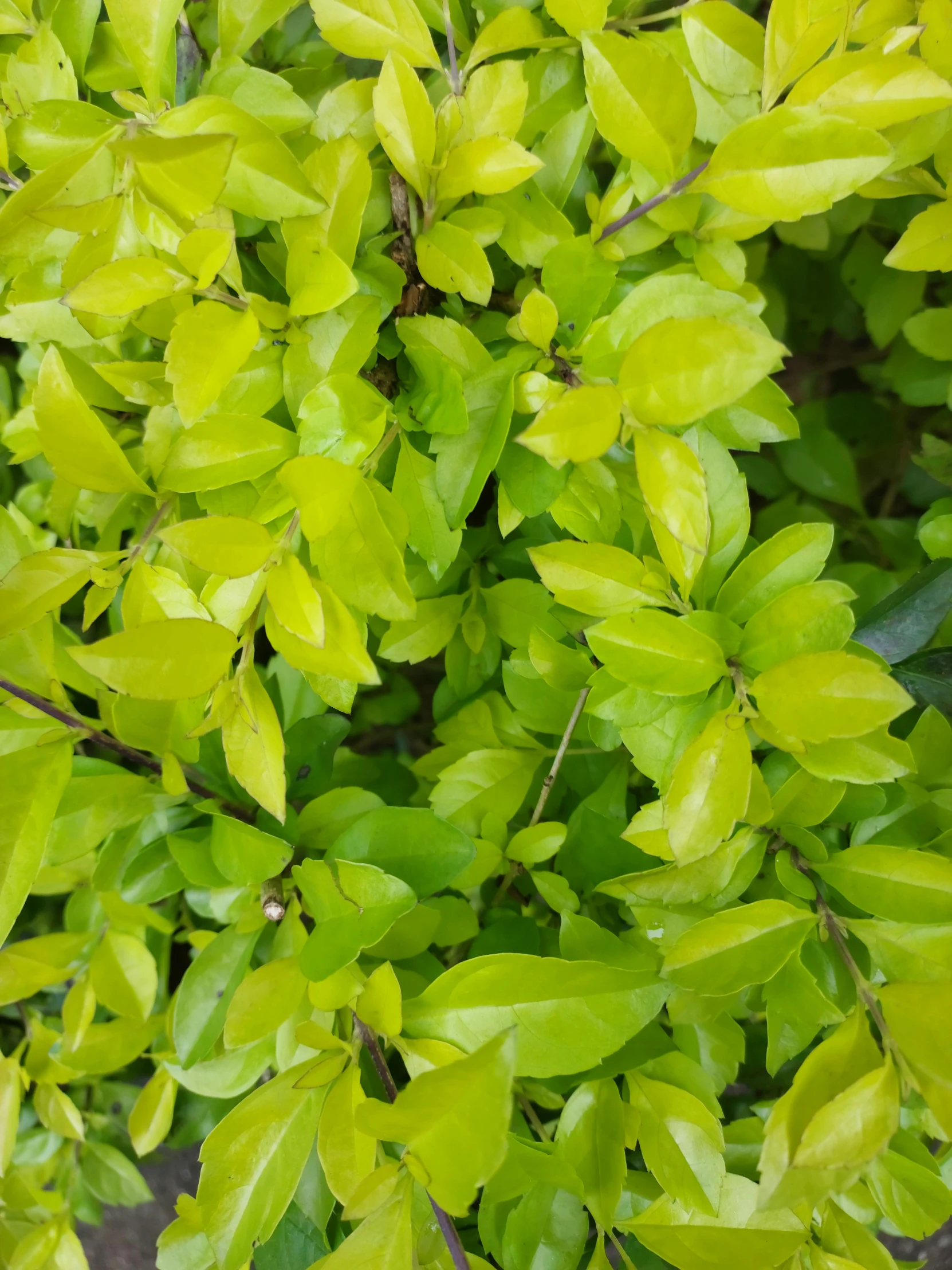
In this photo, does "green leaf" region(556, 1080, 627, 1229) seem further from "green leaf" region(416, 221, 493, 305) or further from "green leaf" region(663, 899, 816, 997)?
"green leaf" region(416, 221, 493, 305)

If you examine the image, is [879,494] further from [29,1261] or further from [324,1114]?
[29,1261]

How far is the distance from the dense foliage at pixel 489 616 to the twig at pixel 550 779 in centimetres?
1

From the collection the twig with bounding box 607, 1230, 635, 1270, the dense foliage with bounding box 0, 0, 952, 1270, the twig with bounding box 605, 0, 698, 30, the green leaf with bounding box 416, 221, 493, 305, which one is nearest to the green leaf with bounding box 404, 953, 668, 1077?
the dense foliage with bounding box 0, 0, 952, 1270

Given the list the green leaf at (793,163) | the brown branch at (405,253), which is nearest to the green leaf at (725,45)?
the green leaf at (793,163)

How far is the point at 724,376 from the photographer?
15.6 inches

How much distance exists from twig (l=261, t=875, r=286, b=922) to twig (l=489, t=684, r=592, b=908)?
0.19 m

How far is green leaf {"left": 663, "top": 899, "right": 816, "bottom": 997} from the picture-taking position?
1.59 ft

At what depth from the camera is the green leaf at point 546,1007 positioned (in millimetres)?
492

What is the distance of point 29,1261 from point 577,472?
0.94 meters

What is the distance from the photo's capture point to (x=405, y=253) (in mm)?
566

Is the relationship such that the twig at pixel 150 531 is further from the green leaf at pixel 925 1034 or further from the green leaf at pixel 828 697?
the green leaf at pixel 925 1034

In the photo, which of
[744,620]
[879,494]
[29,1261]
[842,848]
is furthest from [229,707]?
[879,494]

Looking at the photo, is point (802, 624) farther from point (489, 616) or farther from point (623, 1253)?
point (623, 1253)

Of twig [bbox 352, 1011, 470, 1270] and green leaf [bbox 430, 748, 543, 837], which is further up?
green leaf [bbox 430, 748, 543, 837]
